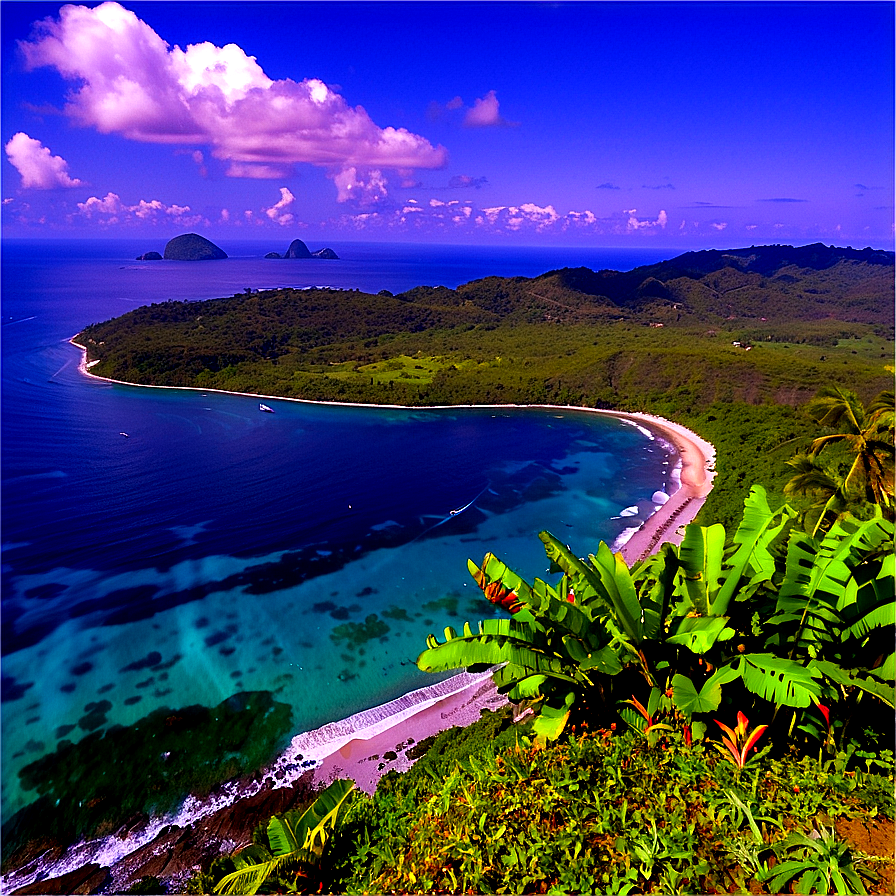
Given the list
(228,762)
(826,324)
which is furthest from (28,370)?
(826,324)

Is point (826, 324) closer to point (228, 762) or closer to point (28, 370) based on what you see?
point (228, 762)

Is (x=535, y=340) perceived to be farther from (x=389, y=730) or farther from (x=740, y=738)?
(x=740, y=738)

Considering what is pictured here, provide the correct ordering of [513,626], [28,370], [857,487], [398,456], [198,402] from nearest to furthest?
[513,626], [857,487], [398,456], [198,402], [28,370]

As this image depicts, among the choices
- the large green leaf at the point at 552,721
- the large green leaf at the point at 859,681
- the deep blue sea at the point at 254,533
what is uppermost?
the large green leaf at the point at 859,681

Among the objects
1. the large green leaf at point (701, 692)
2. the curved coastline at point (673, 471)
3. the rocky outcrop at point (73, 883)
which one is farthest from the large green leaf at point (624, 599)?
the rocky outcrop at point (73, 883)

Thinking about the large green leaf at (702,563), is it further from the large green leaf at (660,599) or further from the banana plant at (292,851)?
the banana plant at (292,851)

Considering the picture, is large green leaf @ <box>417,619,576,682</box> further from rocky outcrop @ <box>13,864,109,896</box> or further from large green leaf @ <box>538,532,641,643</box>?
rocky outcrop @ <box>13,864,109,896</box>
